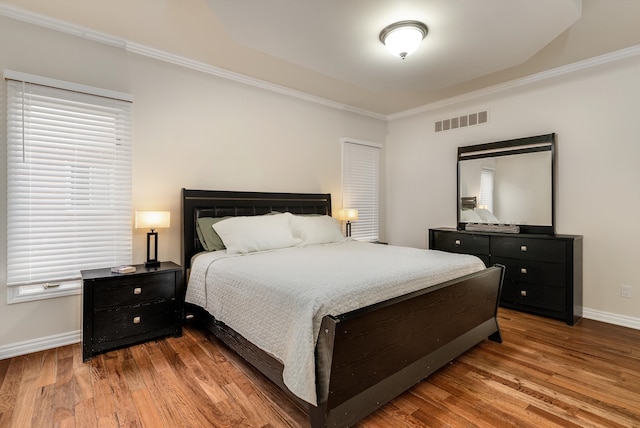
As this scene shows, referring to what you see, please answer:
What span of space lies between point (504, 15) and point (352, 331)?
2390 mm

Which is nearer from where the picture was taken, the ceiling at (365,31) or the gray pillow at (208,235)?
the ceiling at (365,31)

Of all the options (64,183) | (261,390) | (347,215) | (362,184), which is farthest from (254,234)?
(362,184)

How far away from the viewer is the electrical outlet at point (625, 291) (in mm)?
3211

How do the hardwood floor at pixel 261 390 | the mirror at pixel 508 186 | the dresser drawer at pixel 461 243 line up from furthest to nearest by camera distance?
the dresser drawer at pixel 461 243 < the mirror at pixel 508 186 < the hardwood floor at pixel 261 390

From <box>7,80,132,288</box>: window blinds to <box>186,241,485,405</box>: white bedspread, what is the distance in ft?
2.94

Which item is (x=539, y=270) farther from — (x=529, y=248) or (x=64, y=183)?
(x=64, y=183)

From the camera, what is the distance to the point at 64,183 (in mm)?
2691

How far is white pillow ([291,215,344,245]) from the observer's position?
3539 mm

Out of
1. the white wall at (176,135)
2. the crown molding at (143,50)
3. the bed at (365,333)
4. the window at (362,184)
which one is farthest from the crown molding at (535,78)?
the bed at (365,333)

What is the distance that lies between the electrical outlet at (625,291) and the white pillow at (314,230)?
9.57 feet

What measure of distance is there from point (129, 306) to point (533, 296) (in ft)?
13.0

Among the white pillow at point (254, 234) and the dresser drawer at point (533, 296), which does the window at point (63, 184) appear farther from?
the dresser drawer at point (533, 296)

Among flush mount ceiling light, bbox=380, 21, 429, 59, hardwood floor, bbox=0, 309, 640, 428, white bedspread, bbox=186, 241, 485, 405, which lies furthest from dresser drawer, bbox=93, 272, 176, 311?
flush mount ceiling light, bbox=380, 21, 429, 59

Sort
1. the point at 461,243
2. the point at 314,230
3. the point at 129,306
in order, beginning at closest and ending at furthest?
the point at 129,306, the point at 314,230, the point at 461,243
